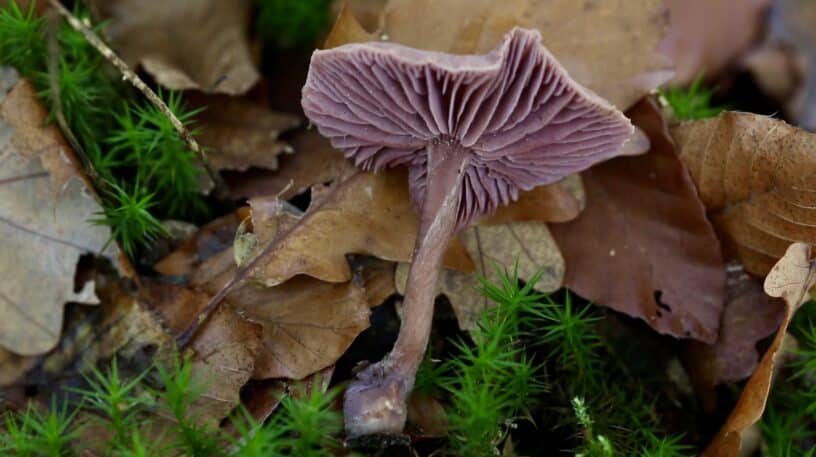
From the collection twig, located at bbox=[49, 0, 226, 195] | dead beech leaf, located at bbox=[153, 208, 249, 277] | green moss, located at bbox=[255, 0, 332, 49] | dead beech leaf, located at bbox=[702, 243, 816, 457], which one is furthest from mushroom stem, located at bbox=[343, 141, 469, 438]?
green moss, located at bbox=[255, 0, 332, 49]

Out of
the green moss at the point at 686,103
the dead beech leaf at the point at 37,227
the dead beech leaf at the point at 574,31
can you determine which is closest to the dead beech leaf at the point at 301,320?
the dead beech leaf at the point at 37,227

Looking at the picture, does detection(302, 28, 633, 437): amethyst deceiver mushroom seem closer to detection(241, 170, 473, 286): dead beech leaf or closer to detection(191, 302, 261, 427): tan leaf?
detection(241, 170, 473, 286): dead beech leaf

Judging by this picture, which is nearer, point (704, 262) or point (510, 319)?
point (510, 319)

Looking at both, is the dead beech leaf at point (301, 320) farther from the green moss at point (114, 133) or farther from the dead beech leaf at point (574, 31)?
the dead beech leaf at point (574, 31)

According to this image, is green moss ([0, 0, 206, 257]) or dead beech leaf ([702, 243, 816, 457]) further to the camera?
green moss ([0, 0, 206, 257])

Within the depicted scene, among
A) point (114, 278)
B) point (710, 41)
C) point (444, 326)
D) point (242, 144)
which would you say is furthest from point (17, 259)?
point (710, 41)

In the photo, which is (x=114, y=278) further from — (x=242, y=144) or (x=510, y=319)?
(x=510, y=319)
